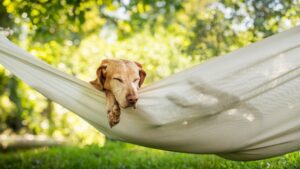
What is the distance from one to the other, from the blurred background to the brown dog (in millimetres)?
1776

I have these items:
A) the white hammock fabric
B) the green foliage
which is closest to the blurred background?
the green foliage

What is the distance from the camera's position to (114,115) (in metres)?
2.31

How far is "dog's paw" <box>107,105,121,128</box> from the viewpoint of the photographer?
2307mm

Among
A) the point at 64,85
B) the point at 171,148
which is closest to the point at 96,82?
the point at 64,85

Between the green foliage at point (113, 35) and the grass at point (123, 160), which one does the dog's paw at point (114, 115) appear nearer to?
the grass at point (123, 160)

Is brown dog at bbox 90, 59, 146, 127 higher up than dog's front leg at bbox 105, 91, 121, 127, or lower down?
higher up

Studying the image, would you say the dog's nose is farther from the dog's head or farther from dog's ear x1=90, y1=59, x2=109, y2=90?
dog's ear x1=90, y1=59, x2=109, y2=90

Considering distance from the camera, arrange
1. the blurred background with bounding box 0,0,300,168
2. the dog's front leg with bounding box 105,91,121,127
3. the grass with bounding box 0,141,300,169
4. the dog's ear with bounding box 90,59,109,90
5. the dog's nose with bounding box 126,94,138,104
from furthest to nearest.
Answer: the blurred background with bounding box 0,0,300,168 → the grass with bounding box 0,141,300,169 → the dog's ear with bounding box 90,59,109,90 → the dog's front leg with bounding box 105,91,121,127 → the dog's nose with bounding box 126,94,138,104

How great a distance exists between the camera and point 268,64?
2436mm

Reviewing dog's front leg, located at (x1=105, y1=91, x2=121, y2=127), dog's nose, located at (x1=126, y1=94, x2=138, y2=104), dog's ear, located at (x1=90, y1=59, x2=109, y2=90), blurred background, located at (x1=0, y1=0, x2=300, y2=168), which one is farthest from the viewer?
blurred background, located at (x1=0, y1=0, x2=300, y2=168)

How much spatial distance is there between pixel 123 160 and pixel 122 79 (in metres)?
2.09

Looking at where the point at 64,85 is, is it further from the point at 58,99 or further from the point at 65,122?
the point at 65,122

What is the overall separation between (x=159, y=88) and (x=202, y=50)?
241cm

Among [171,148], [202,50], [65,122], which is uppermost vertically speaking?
[65,122]
